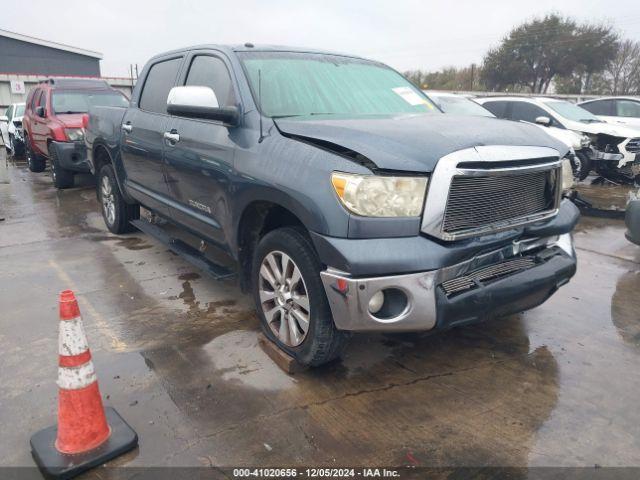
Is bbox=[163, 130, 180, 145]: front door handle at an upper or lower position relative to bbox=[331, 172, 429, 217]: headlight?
upper

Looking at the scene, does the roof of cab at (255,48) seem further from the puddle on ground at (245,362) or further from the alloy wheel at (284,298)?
the puddle on ground at (245,362)

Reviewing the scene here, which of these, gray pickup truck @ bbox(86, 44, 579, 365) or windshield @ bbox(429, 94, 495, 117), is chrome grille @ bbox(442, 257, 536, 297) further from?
windshield @ bbox(429, 94, 495, 117)

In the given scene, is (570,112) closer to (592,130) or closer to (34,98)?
(592,130)

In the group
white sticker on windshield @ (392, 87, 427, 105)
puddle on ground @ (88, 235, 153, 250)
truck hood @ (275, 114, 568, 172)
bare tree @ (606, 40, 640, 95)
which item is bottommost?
puddle on ground @ (88, 235, 153, 250)

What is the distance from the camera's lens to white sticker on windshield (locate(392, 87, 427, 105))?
4.09 meters

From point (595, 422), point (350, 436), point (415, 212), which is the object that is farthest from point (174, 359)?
point (595, 422)

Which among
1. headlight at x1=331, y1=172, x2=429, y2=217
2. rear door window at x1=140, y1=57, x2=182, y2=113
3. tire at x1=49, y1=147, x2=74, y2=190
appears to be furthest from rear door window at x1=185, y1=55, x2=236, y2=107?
tire at x1=49, y1=147, x2=74, y2=190

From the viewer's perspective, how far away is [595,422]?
270 cm

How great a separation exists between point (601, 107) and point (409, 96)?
11.6 m

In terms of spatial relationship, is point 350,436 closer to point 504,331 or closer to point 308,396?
point 308,396

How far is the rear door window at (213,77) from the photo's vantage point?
11.8 ft

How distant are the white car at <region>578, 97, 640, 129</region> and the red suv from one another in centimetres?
1158

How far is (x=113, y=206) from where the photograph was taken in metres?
6.12

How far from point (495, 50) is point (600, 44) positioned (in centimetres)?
776
